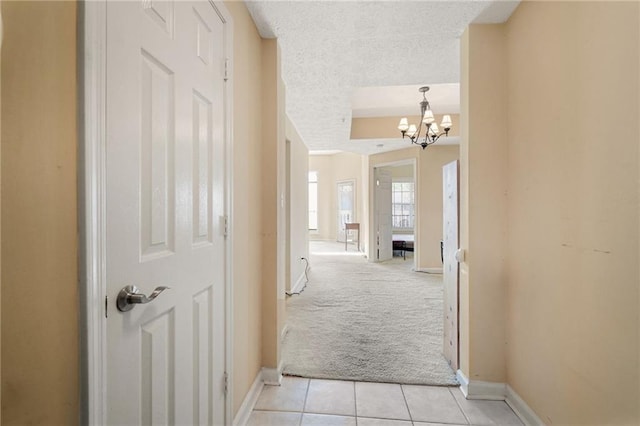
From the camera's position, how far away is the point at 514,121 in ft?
5.58

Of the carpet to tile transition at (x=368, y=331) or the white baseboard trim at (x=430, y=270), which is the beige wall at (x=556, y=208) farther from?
the white baseboard trim at (x=430, y=270)

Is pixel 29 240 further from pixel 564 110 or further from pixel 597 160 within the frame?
pixel 564 110

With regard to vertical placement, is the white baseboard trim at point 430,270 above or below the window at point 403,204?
below

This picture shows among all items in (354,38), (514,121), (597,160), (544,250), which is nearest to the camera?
(597,160)

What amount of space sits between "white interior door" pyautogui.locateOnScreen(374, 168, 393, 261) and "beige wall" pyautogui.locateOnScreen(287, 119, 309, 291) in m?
1.92

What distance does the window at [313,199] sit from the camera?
920cm

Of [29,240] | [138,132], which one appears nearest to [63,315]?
[29,240]

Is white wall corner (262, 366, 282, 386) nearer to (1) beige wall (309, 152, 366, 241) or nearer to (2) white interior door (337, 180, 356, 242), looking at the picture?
(2) white interior door (337, 180, 356, 242)

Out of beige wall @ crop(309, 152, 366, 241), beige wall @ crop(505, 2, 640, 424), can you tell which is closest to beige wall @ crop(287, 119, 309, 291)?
beige wall @ crop(505, 2, 640, 424)

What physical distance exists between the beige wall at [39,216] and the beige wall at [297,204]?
3.01 metres

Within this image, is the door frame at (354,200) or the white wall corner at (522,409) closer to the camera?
the white wall corner at (522,409)

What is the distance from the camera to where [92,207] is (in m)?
0.66

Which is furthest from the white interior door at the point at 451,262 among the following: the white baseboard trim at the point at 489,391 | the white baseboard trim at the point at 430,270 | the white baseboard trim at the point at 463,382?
the white baseboard trim at the point at 430,270

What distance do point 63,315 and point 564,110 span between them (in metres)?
1.97
